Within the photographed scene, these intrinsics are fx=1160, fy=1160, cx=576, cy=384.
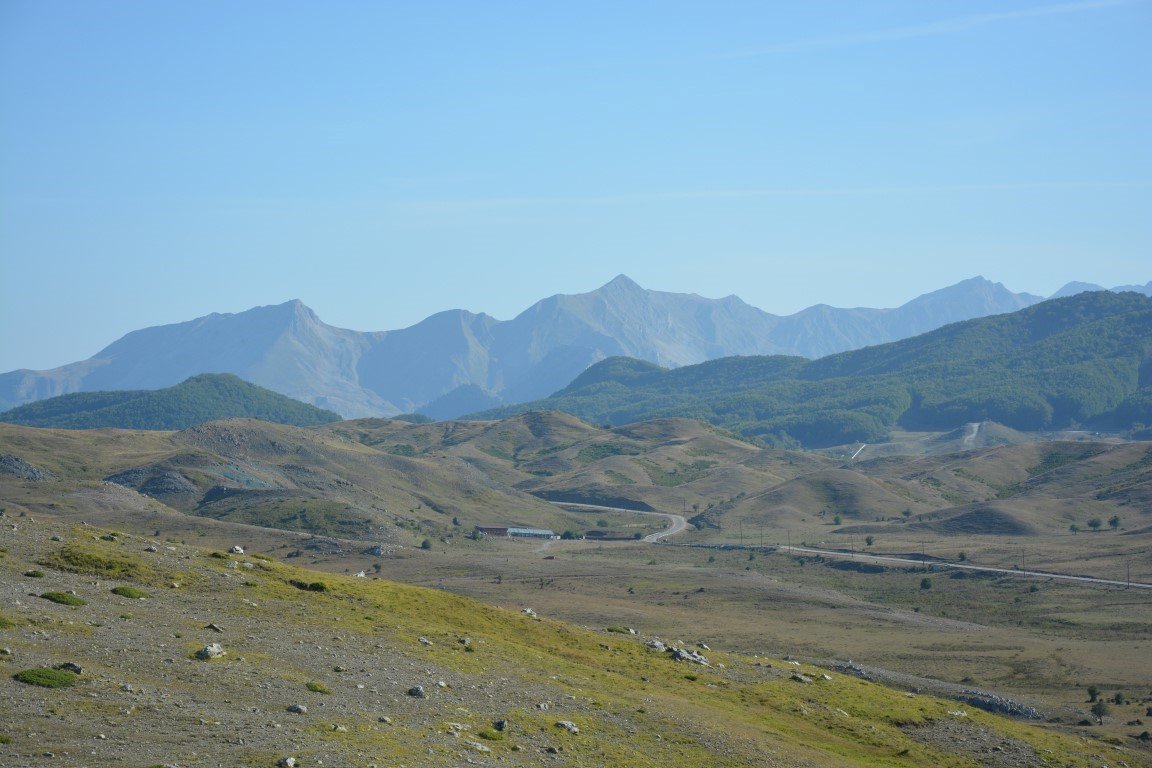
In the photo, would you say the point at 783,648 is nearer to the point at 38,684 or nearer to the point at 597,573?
the point at 597,573

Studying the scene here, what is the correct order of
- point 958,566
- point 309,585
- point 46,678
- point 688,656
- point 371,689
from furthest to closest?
point 958,566 → point 688,656 → point 309,585 → point 371,689 → point 46,678

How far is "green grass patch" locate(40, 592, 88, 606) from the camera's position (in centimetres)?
4325

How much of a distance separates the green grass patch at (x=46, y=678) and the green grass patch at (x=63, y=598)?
8.73 metres

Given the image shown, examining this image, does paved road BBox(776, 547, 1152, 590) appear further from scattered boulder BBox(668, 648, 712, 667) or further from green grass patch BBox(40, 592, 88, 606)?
green grass patch BBox(40, 592, 88, 606)

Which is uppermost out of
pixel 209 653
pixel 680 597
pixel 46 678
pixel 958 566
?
pixel 46 678

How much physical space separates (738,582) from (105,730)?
123 meters

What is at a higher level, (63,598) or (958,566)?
(63,598)

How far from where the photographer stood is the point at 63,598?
4344cm

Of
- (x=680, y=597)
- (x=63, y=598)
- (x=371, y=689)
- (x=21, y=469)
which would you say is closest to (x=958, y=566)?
(x=680, y=597)

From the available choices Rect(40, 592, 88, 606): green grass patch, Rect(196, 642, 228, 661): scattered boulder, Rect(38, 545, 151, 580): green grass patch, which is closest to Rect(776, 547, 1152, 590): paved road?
Rect(38, 545, 151, 580): green grass patch

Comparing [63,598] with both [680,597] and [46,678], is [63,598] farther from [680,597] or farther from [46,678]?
[680,597]

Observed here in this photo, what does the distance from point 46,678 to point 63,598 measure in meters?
9.77

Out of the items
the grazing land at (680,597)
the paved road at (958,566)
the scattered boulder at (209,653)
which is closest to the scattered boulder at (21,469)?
the grazing land at (680,597)

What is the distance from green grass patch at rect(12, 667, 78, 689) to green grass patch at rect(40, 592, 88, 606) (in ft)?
28.6
